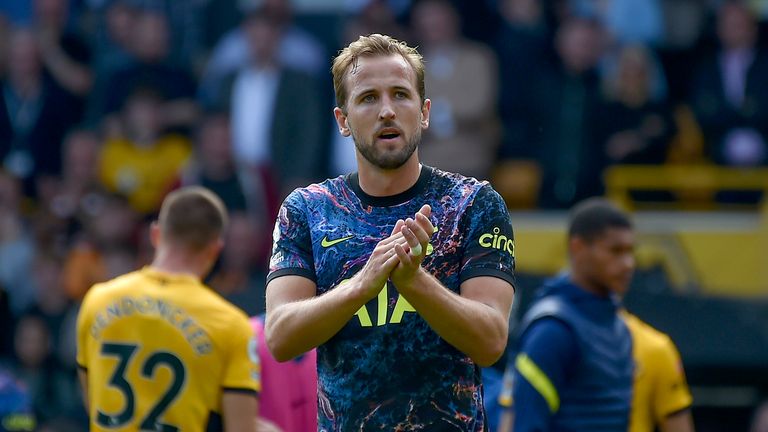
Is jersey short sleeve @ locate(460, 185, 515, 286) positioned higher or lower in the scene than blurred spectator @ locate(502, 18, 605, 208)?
lower

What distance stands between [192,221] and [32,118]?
6909mm

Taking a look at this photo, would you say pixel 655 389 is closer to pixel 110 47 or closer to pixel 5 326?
pixel 5 326

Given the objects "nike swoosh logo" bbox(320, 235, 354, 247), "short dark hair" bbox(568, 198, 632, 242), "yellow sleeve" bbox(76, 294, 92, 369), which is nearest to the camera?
"nike swoosh logo" bbox(320, 235, 354, 247)

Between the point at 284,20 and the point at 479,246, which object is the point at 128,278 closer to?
the point at 479,246

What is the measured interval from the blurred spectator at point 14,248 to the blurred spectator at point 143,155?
84 centimetres

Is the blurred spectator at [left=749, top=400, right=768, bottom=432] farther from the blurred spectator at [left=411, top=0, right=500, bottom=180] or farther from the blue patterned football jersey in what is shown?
the blue patterned football jersey

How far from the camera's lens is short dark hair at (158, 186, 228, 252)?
6.63 m

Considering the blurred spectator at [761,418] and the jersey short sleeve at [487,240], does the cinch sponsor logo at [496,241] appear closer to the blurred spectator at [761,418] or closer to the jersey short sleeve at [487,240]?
the jersey short sleeve at [487,240]

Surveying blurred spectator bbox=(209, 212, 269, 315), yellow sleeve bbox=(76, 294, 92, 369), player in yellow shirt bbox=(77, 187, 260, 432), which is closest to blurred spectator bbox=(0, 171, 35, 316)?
blurred spectator bbox=(209, 212, 269, 315)

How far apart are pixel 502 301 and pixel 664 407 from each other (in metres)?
3.29

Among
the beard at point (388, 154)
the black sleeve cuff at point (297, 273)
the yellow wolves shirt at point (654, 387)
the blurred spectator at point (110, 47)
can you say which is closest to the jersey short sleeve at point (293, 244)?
the black sleeve cuff at point (297, 273)

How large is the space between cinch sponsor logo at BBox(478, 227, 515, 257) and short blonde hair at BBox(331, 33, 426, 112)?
47 centimetres

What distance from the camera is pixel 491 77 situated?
38.3ft

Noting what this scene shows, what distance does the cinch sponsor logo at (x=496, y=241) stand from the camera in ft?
14.2
